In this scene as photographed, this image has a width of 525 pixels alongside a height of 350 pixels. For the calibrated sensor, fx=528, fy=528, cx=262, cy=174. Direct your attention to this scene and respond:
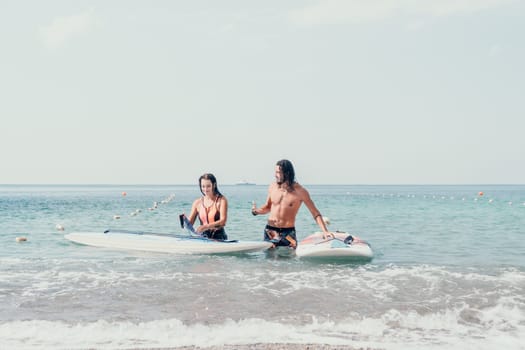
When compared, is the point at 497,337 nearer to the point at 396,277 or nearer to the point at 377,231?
the point at 396,277

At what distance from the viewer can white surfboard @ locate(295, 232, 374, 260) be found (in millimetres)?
11703

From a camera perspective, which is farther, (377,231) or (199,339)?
(377,231)

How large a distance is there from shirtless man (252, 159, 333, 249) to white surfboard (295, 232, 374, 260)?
26cm

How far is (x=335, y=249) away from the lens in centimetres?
1171

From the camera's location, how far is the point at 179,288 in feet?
29.3

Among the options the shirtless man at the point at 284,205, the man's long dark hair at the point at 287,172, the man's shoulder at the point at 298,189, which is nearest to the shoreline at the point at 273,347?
the shirtless man at the point at 284,205

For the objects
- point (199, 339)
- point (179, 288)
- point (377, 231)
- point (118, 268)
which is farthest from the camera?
point (377, 231)

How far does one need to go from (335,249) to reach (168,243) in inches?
166

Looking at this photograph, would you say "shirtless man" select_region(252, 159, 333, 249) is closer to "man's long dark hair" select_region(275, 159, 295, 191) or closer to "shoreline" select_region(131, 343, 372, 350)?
"man's long dark hair" select_region(275, 159, 295, 191)

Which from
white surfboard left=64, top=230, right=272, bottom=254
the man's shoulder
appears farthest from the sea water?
the man's shoulder

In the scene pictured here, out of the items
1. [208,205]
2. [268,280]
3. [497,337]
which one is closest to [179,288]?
[268,280]

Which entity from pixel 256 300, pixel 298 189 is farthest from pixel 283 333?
pixel 298 189

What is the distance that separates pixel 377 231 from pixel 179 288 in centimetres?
1375

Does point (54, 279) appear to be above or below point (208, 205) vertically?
below
